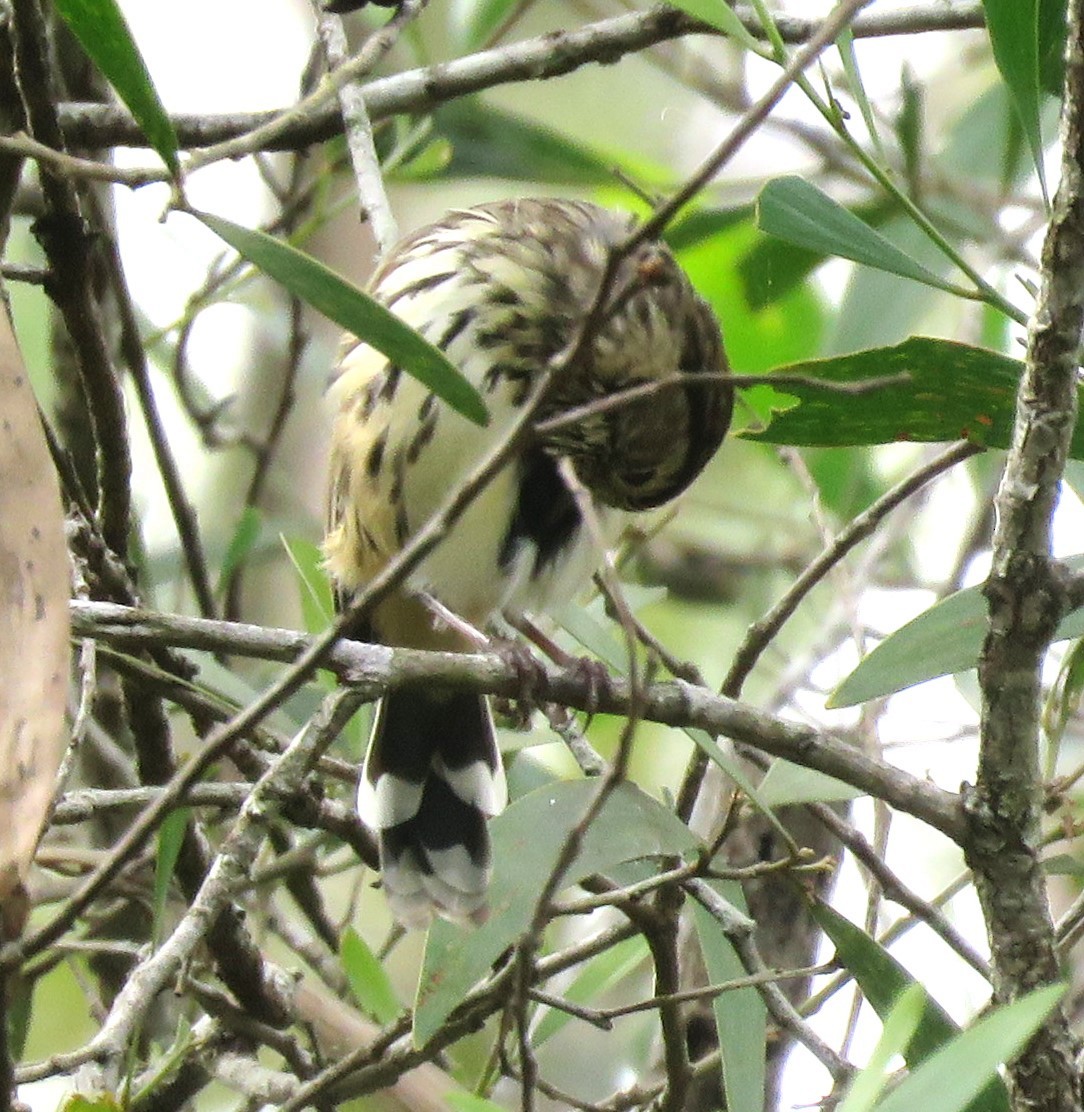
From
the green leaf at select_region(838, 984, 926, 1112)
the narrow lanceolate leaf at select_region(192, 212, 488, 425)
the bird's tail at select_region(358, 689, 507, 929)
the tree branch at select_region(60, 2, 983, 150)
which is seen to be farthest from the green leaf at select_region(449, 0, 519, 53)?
the green leaf at select_region(838, 984, 926, 1112)

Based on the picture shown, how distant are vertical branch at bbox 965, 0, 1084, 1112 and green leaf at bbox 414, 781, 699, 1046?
298 mm

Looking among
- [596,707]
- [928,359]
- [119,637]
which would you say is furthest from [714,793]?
[119,637]

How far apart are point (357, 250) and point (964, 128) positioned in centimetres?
162

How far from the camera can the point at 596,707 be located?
1.77 meters

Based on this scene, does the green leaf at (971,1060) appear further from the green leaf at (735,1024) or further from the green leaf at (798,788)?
the green leaf at (798,788)

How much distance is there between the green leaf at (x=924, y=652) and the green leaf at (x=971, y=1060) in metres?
0.63

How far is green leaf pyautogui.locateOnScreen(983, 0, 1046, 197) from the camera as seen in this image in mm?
1475

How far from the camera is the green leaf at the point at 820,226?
1.58 metres

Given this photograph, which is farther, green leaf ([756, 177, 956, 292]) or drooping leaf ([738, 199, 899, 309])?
drooping leaf ([738, 199, 899, 309])

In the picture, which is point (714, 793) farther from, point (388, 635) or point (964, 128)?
point (964, 128)

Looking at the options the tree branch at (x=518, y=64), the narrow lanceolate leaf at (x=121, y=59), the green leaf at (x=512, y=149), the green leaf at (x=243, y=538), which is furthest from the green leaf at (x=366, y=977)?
the green leaf at (x=512, y=149)

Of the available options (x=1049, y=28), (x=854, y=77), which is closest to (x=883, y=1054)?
(x=854, y=77)

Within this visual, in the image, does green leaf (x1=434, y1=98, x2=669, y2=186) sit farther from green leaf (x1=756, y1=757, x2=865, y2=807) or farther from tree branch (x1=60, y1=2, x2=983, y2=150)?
green leaf (x1=756, y1=757, x2=865, y2=807)

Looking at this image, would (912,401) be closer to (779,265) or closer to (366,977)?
(366,977)
